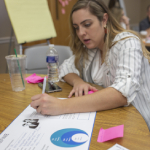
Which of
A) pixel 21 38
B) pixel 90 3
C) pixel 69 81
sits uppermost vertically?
pixel 90 3

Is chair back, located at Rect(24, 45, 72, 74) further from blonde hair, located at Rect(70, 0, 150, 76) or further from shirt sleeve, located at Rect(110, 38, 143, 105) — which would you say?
shirt sleeve, located at Rect(110, 38, 143, 105)

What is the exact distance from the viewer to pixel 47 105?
0.69 meters

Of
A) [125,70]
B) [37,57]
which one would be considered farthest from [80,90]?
[37,57]

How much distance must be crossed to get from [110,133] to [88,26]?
2.31 ft

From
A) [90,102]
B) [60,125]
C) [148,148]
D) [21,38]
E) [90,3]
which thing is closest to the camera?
[148,148]

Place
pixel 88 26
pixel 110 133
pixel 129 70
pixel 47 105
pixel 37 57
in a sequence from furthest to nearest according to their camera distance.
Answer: pixel 37 57
pixel 88 26
pixel 129 70
pixel 47 105
pixel 110 133

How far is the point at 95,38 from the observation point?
1.11 meters

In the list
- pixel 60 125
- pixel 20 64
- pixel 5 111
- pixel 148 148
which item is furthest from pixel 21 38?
pixel 148 148

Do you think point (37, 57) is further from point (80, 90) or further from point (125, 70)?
point (125, 70)

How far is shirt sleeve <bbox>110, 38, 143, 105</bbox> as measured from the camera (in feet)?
2.61

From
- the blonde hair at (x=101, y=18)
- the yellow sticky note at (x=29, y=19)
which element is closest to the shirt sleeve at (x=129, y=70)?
the blonde hair at (x=101, y=18)

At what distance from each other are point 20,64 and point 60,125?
49 centimetres

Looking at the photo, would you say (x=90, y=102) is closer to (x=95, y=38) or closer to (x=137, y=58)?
(x=137, y=58)

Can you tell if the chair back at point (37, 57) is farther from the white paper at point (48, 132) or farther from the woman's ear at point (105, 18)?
the white paper at point (48, 132)
